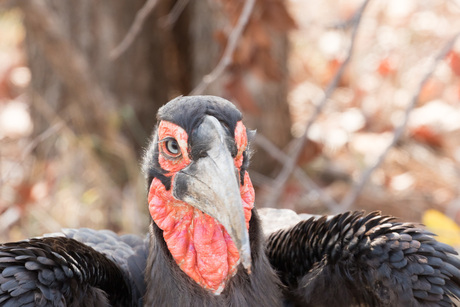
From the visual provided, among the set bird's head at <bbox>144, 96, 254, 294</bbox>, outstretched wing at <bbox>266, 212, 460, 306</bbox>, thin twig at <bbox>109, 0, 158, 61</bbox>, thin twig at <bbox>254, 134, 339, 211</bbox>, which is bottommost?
thin twig at <bbox>254, 134, 339, 211</bbox>

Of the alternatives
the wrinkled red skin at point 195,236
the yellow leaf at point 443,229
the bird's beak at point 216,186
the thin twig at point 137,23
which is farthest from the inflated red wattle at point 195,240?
the yellow leaf at point 443,229

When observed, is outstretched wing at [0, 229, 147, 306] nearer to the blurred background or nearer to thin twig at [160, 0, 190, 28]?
thin twig at [160, 0, 190, 28]

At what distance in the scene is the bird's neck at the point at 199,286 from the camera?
2127 mm

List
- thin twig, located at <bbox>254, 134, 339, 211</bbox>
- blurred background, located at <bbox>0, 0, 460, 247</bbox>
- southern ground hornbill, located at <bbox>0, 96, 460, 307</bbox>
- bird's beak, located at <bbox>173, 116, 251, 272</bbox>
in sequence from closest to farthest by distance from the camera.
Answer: bird's beak, located at <bbox>173, 116, 251, 272</bbox> < southern ground hornbill, located at <bbox>0, 96, 460, 307</bbox> < thin twig, located at <bbox>254, 134, 339, 211</bbox> < blurred background, located at <bbox>0, 0, 460, 247</bbox>

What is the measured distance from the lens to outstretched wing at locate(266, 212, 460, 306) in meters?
2.09

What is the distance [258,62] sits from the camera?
10.6ft

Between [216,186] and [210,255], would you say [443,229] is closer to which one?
[210,255]

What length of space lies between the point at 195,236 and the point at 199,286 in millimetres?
169

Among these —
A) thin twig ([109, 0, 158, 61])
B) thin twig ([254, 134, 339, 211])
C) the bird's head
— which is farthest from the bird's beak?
thin twig ([254, 134, 339, 211])

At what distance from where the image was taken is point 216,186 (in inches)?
71.0

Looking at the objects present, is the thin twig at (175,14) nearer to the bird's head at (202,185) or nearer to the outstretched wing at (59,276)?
the bird's head at (202,185)

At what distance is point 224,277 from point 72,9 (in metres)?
3.77

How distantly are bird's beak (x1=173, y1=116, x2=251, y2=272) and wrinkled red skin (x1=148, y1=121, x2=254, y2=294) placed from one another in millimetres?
118

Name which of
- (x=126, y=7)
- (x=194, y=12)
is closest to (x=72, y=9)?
(x=126, y=7)
